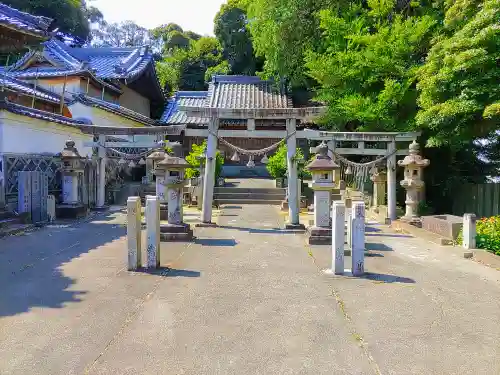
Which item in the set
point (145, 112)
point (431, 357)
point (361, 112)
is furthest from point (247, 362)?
point (145, 112)

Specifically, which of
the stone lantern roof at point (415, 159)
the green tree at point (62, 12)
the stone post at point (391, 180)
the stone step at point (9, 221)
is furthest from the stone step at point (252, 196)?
the green tree at point (62, 12)

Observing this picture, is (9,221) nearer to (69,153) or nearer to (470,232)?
(69,153)

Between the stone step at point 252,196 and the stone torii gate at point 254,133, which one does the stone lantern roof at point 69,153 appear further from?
the stone step at point 252,196

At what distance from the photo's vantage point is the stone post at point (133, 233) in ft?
21.7

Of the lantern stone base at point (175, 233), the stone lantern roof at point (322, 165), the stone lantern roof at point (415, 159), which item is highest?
the stone lantern roof at point (415, 159)

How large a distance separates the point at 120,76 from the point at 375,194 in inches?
587

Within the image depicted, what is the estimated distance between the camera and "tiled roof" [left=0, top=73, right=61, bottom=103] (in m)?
14.4

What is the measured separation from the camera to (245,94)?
2712 centimetres

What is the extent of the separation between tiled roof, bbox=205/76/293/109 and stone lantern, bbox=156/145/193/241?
15807mm

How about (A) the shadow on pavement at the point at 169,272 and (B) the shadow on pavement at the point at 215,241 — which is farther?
(B) the shadow on pavement at the point at 215,241

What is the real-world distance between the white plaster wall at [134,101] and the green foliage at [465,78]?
1807 centimetres

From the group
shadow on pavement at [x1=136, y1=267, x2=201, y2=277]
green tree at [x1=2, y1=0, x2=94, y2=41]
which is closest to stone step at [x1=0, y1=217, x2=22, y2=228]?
shadow on pavement at [x1=136, y1=267, x2=201, y2=277]

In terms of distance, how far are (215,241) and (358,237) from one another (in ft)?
13.5

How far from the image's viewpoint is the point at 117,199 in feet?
61.6
